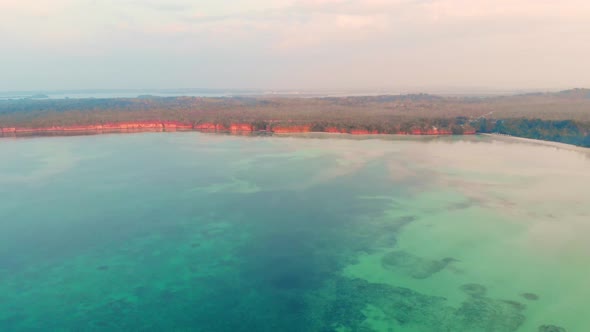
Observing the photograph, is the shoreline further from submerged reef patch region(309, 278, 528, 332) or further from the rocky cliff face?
submerged reef patch region(309, 278, 528, 332)

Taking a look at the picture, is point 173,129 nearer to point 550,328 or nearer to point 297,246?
point 297,246

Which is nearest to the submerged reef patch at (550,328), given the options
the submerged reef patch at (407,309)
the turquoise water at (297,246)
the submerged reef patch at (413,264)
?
the turquoise water at (297,246)

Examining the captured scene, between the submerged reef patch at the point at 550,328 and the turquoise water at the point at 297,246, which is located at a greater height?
the turquoise water at the point at 297,246

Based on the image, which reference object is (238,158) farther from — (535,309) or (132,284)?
(535,309)

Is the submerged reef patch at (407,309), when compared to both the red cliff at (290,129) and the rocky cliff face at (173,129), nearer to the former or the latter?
the rocky cliff face at (173,129)

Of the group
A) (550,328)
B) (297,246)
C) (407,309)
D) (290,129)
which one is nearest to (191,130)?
(290,129)

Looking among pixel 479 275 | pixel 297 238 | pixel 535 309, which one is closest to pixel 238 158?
pixel 297 238

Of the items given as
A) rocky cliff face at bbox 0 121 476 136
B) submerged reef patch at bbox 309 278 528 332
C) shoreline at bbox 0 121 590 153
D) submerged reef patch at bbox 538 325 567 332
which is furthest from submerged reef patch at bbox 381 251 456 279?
rocky cliff face at bbox 0 121 476 136

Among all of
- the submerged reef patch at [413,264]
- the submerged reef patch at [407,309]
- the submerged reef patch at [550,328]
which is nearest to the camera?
the submerged reef patch at [550,328]
